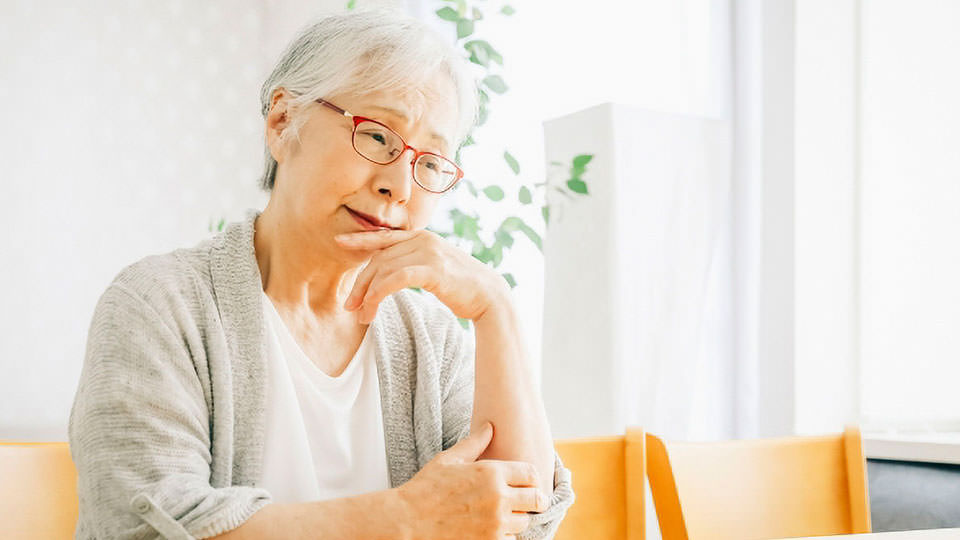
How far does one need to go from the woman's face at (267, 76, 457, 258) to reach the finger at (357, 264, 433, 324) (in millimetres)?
77

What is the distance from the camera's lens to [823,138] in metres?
2.27

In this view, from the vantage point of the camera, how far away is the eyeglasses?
108cm

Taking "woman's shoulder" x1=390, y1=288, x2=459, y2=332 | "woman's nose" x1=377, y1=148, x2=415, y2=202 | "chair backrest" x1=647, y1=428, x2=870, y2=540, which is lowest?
"chair backrest" x1=647, y1=428, x2=870, y2=540

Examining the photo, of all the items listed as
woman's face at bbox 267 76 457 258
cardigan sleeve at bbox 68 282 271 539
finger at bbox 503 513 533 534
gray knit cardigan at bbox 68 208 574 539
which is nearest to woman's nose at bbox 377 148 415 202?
woman's face at bbox 267 76 457 258

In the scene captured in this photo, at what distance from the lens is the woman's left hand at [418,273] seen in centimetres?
106

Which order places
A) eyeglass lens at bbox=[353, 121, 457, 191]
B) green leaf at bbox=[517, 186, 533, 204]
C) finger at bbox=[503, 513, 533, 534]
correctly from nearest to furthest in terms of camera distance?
finger at bbox=[503, 513, 533, 534] < eyeglass lens at bbox=[353, 121, 457, 191] < green leaf at bbox=[517, 186, 533, 204]

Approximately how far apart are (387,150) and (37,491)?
0.65 metres

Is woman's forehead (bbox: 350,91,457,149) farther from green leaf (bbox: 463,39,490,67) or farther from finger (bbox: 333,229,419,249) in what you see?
green leaf (bbox: 463,39,490,67)

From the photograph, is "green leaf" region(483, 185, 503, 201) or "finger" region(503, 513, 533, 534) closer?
"finger" region(503, 513, 533, 534)

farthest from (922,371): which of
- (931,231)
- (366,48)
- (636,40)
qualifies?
(366,48)

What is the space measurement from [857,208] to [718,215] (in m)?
0.38

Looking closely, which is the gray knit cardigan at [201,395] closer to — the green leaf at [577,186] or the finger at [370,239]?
the finger at [370,239]

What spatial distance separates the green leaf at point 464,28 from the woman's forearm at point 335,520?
1492mm

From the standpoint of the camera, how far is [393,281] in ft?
3.43
